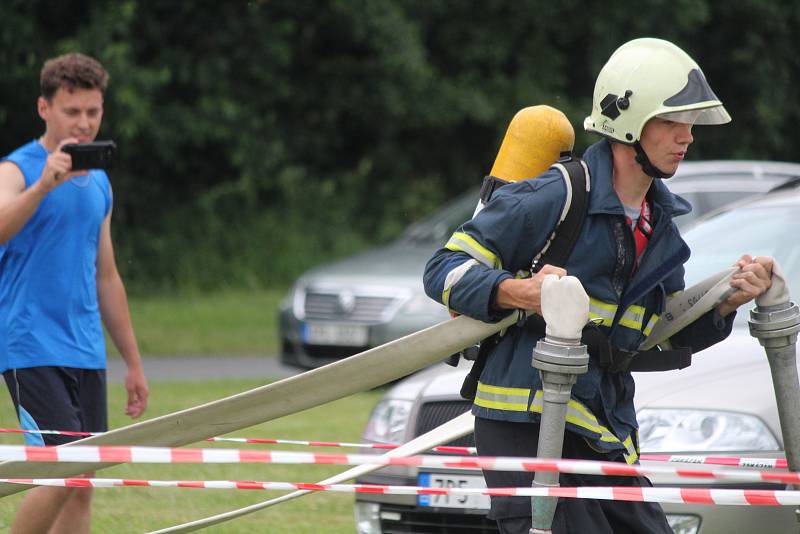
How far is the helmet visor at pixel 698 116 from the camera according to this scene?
3.47m

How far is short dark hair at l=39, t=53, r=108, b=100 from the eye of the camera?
4891 mm

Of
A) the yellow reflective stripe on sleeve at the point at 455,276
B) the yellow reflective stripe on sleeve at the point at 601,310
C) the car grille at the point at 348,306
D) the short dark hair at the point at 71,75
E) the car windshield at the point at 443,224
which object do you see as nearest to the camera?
the yellow reflective stripe on sleeve at the point at 455,276

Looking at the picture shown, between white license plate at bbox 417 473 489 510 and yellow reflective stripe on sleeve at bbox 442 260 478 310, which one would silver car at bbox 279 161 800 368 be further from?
yellow reflective stripe on sleeve at bbox 442 260 478 310

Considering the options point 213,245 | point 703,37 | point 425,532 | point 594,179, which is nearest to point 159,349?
point 213,245

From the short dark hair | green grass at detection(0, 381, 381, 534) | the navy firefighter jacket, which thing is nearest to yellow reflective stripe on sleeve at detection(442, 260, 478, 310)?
the navy firefighter jacket

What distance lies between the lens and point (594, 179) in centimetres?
353

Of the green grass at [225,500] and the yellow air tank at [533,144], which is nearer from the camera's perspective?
the yellow air tank at [533,144]

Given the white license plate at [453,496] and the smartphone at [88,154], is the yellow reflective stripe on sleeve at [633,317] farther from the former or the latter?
the smartphone at [88,154]

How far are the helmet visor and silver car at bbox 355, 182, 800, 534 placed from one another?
1.58 meters

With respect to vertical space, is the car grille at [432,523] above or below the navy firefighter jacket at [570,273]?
below

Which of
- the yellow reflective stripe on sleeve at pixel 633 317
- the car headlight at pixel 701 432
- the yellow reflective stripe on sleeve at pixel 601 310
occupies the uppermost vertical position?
the yellow reflective stripe on sleeve at pixel 601 310

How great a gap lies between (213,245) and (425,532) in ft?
46.5

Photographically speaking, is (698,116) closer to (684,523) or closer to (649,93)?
(649,93)

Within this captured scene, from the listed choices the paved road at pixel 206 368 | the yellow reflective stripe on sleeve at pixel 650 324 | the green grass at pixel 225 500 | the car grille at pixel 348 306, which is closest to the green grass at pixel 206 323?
the paved road at pixel 206 368
